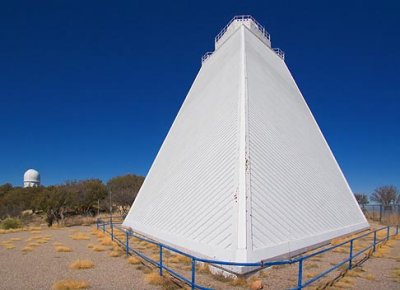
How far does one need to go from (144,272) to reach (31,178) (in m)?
46.8

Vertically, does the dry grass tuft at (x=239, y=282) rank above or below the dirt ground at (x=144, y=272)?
above

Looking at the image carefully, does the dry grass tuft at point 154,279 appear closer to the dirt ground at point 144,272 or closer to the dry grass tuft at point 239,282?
the dirt ground at point 144,272

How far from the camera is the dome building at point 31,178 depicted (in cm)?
4709

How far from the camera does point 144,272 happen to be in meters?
7.85

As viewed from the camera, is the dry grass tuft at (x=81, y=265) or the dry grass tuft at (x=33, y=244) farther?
the dry grass tuft at (x=33, y=244)

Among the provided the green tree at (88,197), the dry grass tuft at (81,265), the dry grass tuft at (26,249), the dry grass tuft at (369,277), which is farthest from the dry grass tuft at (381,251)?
the green tree at (88,197)

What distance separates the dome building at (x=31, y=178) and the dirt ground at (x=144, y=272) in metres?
40.5

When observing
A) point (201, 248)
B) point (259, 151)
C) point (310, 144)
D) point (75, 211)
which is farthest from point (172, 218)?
point (75, 211)

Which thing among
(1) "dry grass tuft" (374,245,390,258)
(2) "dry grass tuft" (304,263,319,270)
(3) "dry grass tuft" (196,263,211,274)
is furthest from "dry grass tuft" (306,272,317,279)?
(1) "dry grass tuft" (374,245,390,258)

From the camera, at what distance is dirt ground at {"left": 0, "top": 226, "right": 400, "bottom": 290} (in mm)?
6719

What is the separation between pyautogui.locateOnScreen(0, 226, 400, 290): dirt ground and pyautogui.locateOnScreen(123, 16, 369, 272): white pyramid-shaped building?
545 millimetres

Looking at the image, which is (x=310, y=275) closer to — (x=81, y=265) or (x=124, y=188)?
(x=81, y=265)

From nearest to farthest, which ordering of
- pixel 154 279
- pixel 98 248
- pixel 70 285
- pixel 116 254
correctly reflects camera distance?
pixel 70 285
pixel 154 279
pixel 116 254
pixel 98 248

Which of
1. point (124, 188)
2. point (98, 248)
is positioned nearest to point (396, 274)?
point (98, 248)
